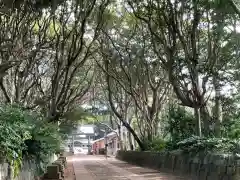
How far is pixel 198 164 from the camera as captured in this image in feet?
41.8

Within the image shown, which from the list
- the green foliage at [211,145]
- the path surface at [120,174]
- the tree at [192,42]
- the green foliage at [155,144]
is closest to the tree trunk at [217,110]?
the tree at [192,42]

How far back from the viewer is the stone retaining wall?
1002cm

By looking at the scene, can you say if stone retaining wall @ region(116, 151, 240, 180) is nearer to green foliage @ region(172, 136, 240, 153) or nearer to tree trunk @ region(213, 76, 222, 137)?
green foliage @ region(172, 136, 240, 153)

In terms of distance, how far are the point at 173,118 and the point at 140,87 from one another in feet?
16.9

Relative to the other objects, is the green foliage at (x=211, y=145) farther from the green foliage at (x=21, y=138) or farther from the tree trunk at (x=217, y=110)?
the green foliage at (x=21, y=138)

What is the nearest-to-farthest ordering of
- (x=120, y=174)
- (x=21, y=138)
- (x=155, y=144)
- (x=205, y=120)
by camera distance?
(x=21, y=138) → (x=120, y=174) → (x=205, y=120) → (x=155, y=144)

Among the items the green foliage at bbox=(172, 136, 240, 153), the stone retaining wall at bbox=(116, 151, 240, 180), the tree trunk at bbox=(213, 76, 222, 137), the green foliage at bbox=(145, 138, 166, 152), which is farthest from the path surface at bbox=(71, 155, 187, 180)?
the tree trunk at bbox=(213, 76, 222, 137)

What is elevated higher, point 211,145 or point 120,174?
point 211,145

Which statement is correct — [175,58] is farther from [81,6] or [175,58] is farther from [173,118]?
[81,6]

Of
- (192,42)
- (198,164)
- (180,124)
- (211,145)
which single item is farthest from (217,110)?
(211,145)

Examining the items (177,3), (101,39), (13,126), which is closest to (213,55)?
(177,3)

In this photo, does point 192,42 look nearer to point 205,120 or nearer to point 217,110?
point 205,120

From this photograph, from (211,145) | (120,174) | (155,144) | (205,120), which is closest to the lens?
(211,145)

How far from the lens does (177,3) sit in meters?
16.2
